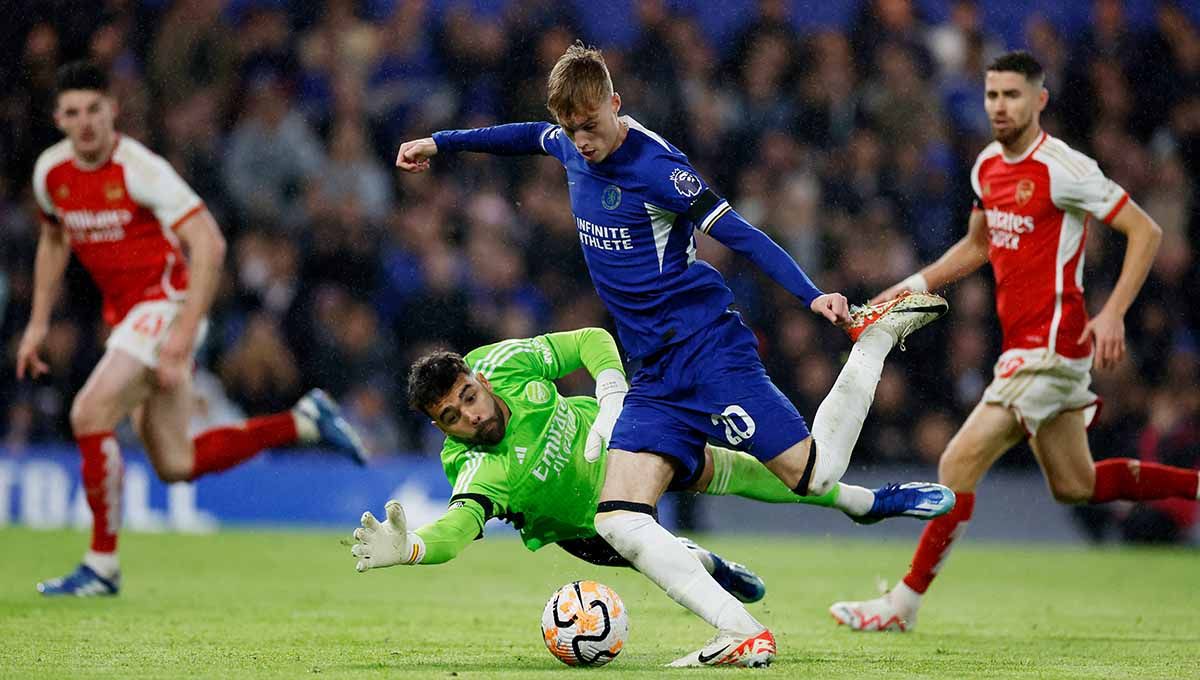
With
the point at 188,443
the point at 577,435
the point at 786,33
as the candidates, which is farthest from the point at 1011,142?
the point at 786,33

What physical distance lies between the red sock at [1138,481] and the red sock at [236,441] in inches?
200

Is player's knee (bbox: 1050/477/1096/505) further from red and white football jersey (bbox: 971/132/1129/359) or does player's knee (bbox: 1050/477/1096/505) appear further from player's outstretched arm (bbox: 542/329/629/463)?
player's outstretched arm (bbox: 542/329/629/463)

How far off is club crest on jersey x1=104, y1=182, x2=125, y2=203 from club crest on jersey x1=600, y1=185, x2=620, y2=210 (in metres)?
3.81

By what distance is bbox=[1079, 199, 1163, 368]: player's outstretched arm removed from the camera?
6.97 m

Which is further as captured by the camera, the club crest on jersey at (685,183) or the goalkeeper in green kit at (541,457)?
Answer: the goalkeeper in green kit at (541,457)

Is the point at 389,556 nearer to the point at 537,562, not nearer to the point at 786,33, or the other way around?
the point at 537,562

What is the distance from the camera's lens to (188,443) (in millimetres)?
9688

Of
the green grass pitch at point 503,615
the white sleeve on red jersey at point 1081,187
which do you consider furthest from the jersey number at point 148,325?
the white sleeve on red jersey at point 1081,187

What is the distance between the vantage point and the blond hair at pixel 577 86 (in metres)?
6.16

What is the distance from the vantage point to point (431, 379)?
640 cm

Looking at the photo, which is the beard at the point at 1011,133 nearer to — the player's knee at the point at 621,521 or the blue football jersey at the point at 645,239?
the blue football jersey at the point at 645,239

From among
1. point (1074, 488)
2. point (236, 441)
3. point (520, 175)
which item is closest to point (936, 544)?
point (1074, 488)

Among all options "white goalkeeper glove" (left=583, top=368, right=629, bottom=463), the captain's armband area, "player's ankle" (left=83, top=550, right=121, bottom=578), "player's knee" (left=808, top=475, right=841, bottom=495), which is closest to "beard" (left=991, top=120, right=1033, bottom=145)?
the captain's armband area

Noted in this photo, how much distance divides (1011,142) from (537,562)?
5.95m
